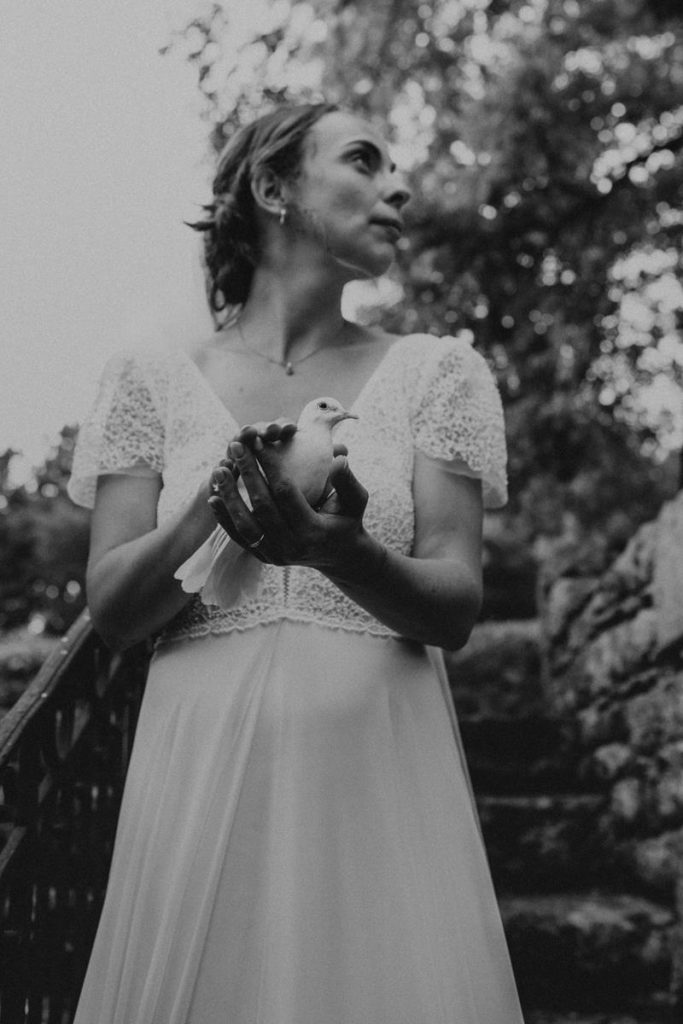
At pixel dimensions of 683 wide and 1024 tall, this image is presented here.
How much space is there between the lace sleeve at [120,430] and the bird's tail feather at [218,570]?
484mm

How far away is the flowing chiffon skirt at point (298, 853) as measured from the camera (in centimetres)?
152

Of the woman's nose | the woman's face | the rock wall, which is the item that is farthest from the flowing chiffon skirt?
the rock wall

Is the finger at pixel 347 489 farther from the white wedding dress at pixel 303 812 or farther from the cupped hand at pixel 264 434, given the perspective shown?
the white wedding dress at pixel 303 812

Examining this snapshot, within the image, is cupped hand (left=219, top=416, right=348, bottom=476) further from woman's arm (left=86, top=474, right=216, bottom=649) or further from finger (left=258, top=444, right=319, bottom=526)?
woman's arm (left=86, top=474, right=216, bottom=649)

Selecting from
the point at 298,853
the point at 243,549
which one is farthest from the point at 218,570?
the point at 298,853

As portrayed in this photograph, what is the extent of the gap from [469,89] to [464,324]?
1348mm

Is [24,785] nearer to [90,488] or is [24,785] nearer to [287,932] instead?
[90,488]

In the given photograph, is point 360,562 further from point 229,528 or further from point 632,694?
point 632,694

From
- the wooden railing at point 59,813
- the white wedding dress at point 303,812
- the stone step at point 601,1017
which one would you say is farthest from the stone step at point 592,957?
→ the white wedding dress at point 303,812

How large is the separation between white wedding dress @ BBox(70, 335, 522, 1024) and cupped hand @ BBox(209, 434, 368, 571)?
0.27 m

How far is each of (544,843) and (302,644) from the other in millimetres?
2742

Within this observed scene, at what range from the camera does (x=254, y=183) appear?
2.23 meters

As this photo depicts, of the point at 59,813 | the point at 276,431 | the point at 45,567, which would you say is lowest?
the point at 59,813

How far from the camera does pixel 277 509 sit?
142 centimetres
